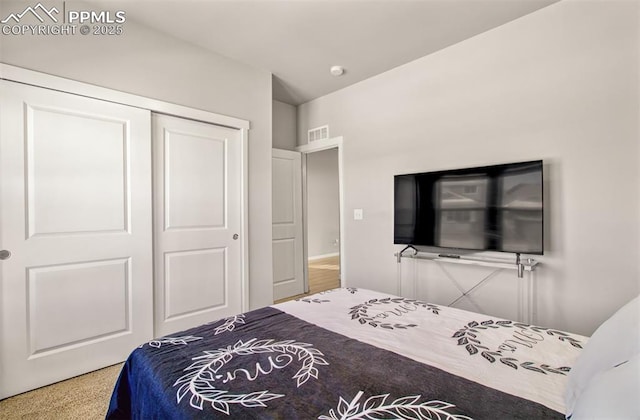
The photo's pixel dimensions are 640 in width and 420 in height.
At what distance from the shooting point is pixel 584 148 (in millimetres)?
2215

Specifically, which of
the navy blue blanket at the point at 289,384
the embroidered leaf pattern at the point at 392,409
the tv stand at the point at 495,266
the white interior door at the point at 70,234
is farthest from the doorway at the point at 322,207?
the embroidered leaf pattern at the point at 392,409

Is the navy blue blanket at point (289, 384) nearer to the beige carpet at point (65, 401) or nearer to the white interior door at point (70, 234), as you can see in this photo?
the beige carpet at point (65, 401)

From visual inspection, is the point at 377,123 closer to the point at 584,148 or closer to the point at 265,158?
the point at 265,158

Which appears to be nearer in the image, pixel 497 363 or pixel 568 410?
pixel 568 410

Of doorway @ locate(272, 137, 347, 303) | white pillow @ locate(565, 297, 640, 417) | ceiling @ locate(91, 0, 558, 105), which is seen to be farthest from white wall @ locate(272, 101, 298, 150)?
white pillow @ locate(565, 297, 640, 417)

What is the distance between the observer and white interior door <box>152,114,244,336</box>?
105 inches

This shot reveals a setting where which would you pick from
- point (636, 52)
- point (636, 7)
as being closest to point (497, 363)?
point (636, 52)

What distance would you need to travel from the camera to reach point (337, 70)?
130 inches

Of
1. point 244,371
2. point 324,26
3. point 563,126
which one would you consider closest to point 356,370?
point 244,371

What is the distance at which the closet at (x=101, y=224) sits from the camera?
78.2 inches

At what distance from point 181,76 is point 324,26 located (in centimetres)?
134

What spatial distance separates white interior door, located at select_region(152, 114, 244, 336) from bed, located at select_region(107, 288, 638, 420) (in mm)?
1429

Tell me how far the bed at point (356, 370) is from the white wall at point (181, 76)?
1.78m

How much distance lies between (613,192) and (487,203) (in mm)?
774
